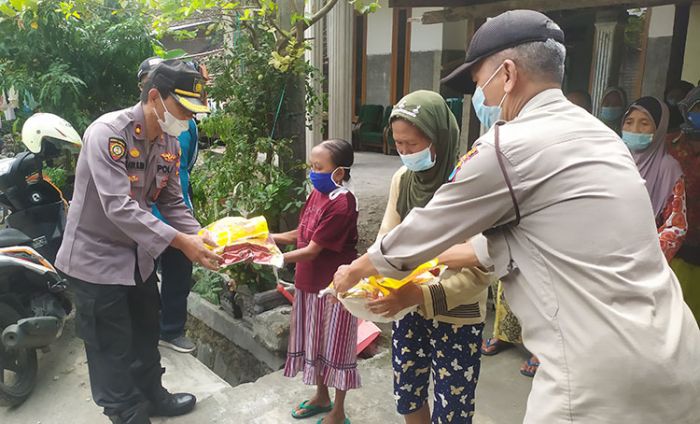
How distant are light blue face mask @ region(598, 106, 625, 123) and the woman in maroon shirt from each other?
2284 mm

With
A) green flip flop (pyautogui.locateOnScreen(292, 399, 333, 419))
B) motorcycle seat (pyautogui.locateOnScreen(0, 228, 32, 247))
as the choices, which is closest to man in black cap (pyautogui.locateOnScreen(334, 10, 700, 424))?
green flip flop (pyautogui.locateOnScreen(292, 399, 333, 419))

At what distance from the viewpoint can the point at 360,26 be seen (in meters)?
11.4

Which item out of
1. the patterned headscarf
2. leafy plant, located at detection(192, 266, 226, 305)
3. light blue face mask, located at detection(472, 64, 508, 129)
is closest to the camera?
light blue face mask, located at detection(472, 64, 508, 129)

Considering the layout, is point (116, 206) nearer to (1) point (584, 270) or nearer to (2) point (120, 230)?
(2) point (120, 230)

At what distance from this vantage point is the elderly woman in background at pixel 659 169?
8.72ft

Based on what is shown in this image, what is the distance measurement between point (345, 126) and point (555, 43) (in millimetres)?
4906

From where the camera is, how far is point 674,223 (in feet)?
8.73

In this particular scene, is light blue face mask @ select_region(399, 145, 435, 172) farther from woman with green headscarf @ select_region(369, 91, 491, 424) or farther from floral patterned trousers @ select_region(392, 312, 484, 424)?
floral patterned trousers @ select_region(392, 312, 484, 424)

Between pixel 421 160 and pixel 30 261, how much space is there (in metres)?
2.55

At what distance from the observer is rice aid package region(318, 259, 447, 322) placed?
74.2 inches

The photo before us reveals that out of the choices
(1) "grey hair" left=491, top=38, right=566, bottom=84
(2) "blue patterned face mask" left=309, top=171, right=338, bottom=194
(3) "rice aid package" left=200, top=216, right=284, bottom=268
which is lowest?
(3) "rice aid package" left=200, top=216, right=284, bottom=268

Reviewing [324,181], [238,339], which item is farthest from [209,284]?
[324,181]

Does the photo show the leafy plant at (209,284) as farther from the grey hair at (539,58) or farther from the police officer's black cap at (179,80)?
the grey hair at (539,58)

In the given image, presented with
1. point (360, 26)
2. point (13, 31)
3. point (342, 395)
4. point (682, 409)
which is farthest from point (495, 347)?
point (360, 26)
